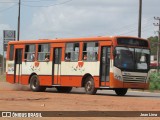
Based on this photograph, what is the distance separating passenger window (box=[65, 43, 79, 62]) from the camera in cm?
3119

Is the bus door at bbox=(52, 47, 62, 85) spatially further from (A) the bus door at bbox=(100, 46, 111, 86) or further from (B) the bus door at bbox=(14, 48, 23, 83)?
(A) the bus door at bbox=(100, 46, 111, 86)

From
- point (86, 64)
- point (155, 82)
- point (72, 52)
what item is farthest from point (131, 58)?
point (155, 82)

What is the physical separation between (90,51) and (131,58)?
2.22 m

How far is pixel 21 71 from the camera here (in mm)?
35156

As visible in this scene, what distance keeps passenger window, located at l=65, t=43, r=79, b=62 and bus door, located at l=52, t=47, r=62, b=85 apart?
68 centimetres

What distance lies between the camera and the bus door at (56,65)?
106 ft

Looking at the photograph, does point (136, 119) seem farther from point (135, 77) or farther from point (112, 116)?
point (135, 77)

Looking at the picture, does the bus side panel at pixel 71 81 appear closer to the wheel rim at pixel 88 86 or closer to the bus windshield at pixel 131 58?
the wheel rim at pixel 88 86

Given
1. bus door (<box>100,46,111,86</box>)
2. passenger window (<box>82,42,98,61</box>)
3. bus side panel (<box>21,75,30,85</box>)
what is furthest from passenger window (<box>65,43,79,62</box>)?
bus side panel (<box>21,75,30,85</box>)

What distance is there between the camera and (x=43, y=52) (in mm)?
33469

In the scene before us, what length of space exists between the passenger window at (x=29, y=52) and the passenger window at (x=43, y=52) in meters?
0.58

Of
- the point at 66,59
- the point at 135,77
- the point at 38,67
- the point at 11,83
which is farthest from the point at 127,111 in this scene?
the point at 11,83

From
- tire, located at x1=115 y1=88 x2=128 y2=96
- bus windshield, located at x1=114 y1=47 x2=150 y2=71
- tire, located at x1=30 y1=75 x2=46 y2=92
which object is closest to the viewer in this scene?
bus windshield, located at x1=114 y1=47 x2=150 y2=71

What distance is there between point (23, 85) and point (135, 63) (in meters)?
9.70
